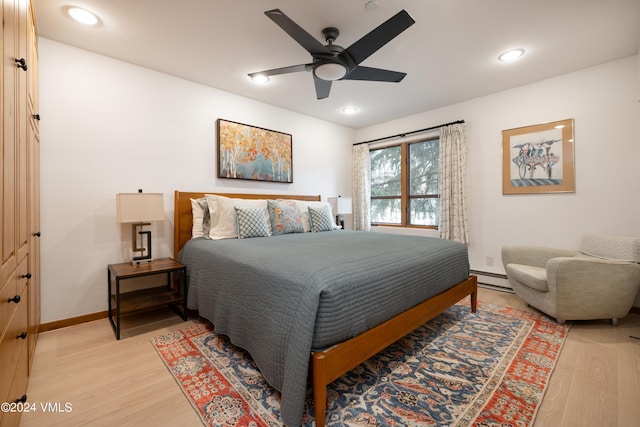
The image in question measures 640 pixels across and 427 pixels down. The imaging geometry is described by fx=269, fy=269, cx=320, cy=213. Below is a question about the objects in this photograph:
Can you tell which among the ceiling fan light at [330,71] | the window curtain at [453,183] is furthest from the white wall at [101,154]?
the window curtain at [453,183]

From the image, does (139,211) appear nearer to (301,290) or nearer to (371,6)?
(301,290)

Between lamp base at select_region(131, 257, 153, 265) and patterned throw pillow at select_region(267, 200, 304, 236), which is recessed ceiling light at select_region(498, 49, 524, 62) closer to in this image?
patterned throw pillow at select_region(267, 200, 304, 236)

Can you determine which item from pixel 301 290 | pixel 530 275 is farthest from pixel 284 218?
pixel 530 275

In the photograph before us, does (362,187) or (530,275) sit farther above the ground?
(362,187)

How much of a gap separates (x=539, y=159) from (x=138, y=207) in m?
4.46

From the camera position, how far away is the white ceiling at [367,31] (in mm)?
2023

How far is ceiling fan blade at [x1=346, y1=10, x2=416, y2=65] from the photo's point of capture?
5.50 ft

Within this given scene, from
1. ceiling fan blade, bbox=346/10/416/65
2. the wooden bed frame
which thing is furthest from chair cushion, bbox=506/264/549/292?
ceiling fan blade, bbox=346/10/416/65

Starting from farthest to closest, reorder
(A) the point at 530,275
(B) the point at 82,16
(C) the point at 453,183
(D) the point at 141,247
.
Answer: (C) the point at 453,183
(D) the point at 141,247
(A) the point at 530,275
(B) the point at 82,16

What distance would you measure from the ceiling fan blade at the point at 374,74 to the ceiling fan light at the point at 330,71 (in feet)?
0.43

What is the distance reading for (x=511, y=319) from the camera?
8.42 ft

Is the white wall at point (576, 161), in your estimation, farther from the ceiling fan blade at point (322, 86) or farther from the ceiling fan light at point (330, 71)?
the ceiling fan light at point (330, 71)

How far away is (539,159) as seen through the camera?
3.29 metres

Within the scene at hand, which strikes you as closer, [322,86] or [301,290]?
[301,290]
